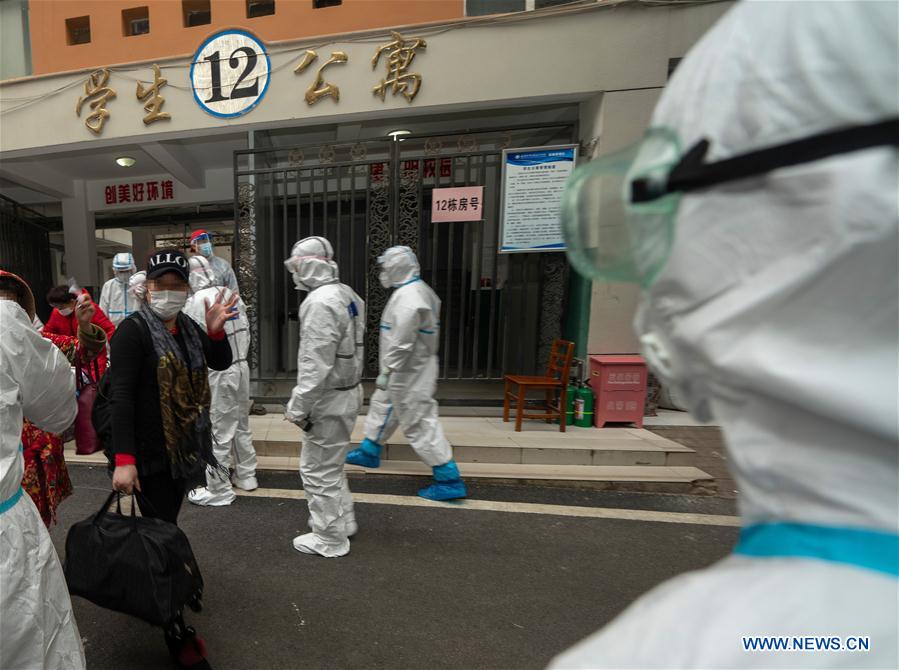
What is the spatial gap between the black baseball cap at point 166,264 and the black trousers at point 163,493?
912mm

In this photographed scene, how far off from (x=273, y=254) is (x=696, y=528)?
541cm

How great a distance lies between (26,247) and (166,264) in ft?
33.1

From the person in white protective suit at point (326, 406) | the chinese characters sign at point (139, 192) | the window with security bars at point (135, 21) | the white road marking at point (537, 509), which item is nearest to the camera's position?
the person in white protective suit at point (326, 406)

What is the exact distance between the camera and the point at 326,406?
268cm

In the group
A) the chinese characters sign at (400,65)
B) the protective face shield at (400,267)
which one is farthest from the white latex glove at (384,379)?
the chinese characters sign at (400,65)

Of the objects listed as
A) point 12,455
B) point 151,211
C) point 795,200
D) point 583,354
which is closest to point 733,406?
point 795,200

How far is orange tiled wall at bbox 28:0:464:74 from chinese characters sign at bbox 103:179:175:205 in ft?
7.74

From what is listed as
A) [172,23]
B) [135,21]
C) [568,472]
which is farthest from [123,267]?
[568,472]

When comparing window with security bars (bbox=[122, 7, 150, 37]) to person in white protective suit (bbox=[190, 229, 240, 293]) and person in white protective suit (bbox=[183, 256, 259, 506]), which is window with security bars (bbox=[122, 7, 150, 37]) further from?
person in white protective suit (bbox=[183, 256, 259, 506])

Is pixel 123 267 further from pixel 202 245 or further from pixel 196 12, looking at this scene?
pixel 196 12

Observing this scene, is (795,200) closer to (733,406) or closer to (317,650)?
(733,406)

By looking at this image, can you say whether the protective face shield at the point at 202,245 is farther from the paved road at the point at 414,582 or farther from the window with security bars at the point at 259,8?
the window with security bars at the point at 259,8

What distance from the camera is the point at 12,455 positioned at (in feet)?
4.50

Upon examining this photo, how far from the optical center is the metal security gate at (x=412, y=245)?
542 cm
